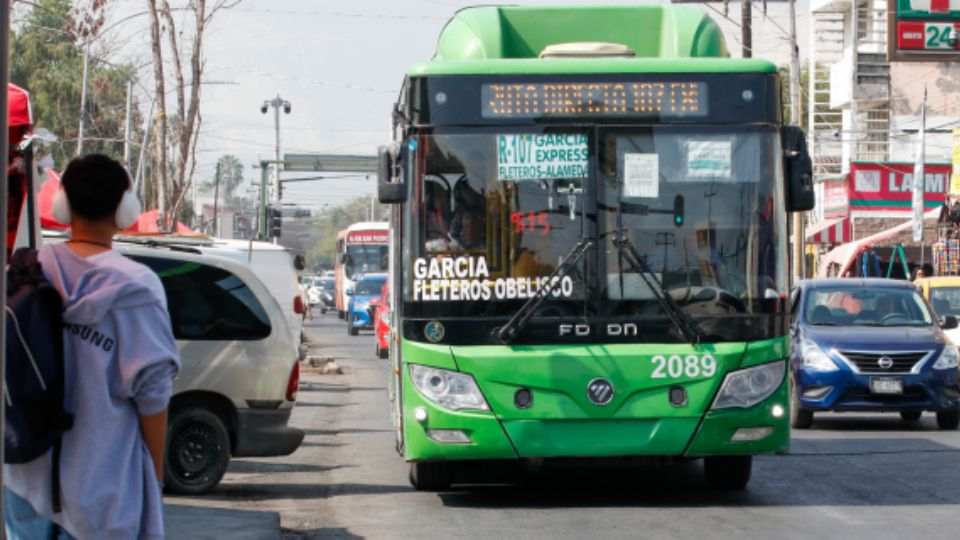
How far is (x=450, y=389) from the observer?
1091 cm

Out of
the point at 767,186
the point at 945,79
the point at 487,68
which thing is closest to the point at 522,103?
the point at 487,68

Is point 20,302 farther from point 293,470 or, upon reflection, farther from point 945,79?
point 945,79

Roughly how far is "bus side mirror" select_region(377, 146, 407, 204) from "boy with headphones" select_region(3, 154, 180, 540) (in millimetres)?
5707

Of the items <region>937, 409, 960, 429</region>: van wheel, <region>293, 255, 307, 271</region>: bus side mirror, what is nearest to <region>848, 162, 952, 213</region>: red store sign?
<region>293, 255, 307, 271</region>: bus side mirror

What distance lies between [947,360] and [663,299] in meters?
7.40

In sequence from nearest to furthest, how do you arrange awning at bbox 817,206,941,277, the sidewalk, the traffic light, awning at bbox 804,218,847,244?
the sidewalk, awning at bbox 817,206,941,277, the traffic light, awning at bbox 804,218,847,244

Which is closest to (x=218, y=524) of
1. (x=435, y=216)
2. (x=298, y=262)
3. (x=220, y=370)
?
(x=220, y=370)

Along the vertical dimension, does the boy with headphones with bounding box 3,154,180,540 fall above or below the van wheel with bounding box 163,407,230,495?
above

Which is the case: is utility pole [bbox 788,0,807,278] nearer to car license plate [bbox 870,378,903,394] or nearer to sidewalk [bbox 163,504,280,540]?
car license plate [bbox 870,378,903,394]

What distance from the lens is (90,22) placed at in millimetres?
19484

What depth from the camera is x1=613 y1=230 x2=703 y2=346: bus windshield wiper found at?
35.9 ft

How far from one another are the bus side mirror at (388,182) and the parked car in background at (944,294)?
48.0 ft

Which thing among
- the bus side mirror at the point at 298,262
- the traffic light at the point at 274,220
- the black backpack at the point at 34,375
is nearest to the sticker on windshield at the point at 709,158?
the black backpack at the point at 34,375

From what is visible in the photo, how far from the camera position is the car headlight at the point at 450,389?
10867 millimetres
